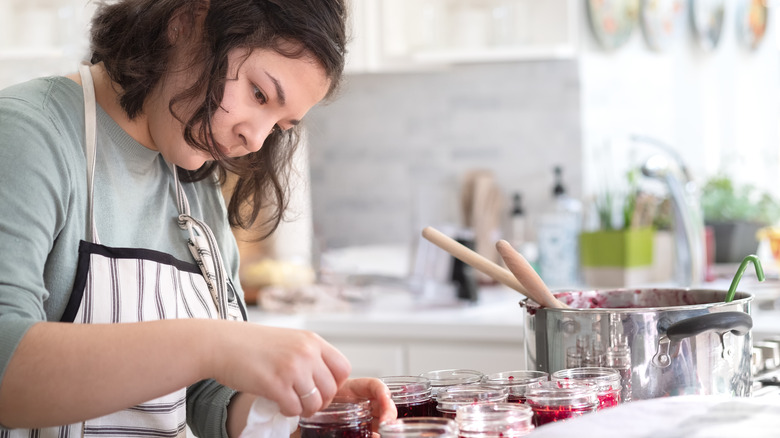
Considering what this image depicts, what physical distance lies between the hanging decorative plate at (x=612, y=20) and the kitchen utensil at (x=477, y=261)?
2.38m

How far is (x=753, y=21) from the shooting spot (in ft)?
11.8

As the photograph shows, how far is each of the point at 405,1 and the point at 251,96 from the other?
233cm

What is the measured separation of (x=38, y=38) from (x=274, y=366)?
202 cm

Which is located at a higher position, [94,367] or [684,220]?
[684,220]

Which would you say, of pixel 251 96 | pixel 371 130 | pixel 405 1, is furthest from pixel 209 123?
pixel 371 130

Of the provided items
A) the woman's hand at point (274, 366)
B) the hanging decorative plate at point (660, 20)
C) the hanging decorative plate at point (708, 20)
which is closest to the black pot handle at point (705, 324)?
the woman's hand at point (274, 366)

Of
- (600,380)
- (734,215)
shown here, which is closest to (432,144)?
(734,215)

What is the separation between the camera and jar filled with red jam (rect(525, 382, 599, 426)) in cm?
88

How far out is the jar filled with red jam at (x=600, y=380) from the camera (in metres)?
0.92

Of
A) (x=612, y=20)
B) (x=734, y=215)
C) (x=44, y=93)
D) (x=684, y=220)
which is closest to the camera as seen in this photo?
(x=44, y=93)

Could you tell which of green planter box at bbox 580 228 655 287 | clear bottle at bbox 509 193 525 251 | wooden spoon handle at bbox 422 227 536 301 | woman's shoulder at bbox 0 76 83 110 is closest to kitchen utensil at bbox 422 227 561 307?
wooden spoon handle at bbox 422 227 536 301

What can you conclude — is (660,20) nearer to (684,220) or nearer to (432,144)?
(432,144)

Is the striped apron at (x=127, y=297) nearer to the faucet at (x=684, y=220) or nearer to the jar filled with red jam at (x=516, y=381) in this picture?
the jar filled with red jam at (x=516, y=381)

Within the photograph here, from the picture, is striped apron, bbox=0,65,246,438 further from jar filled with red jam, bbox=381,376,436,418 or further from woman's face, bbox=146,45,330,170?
jar filled with red jam, bbox=381,376,436,418
